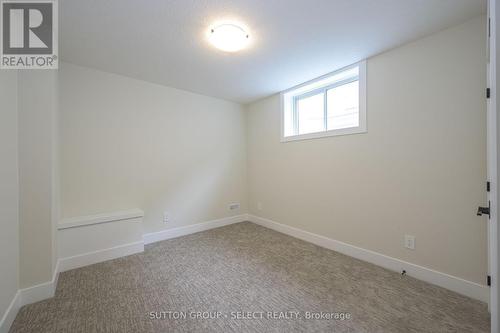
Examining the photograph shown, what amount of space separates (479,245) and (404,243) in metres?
0.52

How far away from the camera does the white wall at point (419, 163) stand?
1.65 meters

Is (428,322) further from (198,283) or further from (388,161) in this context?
(198,283)

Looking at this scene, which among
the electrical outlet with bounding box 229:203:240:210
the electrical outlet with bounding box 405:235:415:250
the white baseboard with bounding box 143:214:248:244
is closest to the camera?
the electrical outlet with bounding box 405:235:415:250

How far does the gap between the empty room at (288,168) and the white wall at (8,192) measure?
0.06 ft

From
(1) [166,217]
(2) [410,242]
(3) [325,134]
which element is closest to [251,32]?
(3) [325,134]

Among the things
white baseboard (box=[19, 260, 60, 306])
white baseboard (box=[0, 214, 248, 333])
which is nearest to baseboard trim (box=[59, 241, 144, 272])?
white baseboard (box=[0, 214, 248, 333])

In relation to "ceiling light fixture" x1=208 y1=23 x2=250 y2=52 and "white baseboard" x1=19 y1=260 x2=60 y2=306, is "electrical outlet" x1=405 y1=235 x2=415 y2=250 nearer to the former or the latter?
"ceiling light fixture" x1=208 y1=23 x2=250 y2=52

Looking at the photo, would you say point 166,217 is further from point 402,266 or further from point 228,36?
point 402,266

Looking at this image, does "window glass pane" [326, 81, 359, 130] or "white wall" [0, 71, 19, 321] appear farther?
"window glass pane" [326, 81, 359, 130]

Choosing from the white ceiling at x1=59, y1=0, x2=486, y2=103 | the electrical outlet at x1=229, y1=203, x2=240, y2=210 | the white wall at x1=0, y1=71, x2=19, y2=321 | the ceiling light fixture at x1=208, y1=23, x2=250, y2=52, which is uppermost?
the white ceiling at x1=59, y1=0, x2=486, y2=103

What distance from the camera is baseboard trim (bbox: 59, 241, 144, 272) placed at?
83.5 inches

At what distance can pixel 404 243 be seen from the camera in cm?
202

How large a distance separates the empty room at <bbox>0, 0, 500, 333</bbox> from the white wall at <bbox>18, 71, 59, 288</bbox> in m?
0.01

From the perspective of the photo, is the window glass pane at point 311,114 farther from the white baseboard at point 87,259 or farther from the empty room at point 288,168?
the white baseboard at point 87,259
